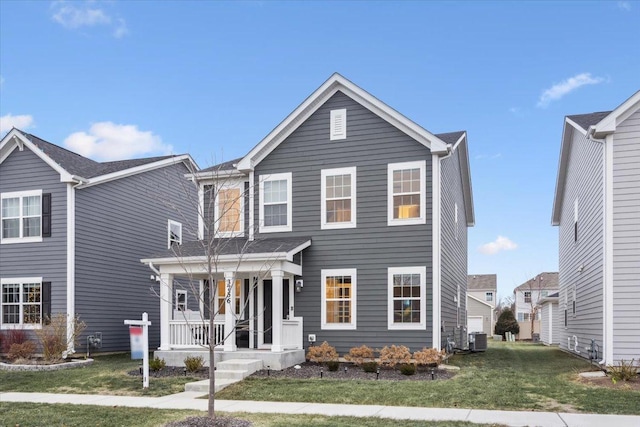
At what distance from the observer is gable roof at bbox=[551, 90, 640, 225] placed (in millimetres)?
13695

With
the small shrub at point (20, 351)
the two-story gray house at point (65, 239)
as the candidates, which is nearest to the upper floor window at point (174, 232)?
the two-story gray house at point (65, 239)

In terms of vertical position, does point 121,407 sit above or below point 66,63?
below

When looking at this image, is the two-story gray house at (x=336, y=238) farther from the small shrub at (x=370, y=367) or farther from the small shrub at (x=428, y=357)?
the small shrub at (x=370, y=367)

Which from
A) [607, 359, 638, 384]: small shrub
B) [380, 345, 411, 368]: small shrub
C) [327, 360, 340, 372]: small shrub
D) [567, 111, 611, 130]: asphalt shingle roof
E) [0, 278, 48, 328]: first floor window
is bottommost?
[327, 360, 340, 372]: small shrub

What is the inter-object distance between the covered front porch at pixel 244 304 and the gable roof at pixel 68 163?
4.49 meters

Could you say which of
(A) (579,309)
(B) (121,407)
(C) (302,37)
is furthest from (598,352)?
(C) (302,37)

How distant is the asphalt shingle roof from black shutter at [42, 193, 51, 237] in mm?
16582

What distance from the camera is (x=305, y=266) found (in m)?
17.1

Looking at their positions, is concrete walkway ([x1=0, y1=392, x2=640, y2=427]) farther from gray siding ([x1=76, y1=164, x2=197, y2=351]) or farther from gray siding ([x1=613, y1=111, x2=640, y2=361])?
gray siding ([x1=76, y1=164, x2=197, y2=351])

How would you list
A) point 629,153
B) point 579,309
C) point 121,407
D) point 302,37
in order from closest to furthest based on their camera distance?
1. point 121,407
2. point 629,153
3. point 579,309
4. point 302,37

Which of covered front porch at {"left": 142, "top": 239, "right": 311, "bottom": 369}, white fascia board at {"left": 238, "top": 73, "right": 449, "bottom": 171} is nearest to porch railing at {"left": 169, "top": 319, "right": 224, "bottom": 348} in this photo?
covered front porch at {"left": 142, "top": 239, "right": 311, "bottom": 369}

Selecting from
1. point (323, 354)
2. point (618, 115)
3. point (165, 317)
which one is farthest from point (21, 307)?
point (618, 115)

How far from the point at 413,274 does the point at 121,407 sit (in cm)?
850

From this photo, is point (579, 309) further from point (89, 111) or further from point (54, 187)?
point (89, 111)
